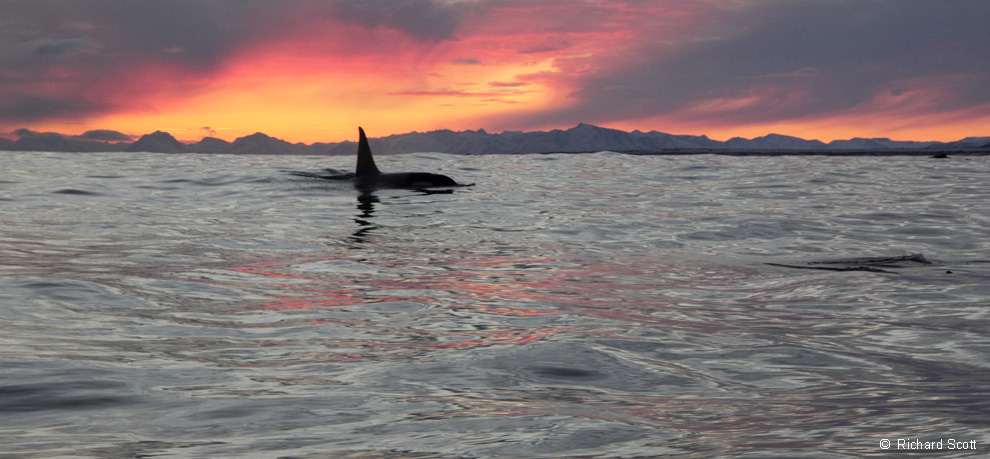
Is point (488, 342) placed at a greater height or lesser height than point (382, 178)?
lesser

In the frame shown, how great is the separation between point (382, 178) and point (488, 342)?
24292 mm

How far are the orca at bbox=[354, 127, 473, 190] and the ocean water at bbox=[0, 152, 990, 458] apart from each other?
12.4 m

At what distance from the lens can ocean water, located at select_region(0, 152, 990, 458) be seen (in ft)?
13.1

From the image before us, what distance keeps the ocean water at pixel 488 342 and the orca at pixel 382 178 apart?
12373 mm

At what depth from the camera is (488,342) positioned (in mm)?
6457

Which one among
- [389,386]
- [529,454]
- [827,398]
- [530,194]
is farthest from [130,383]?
Answer: [530,194]

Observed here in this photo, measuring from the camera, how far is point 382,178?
99.1 ft

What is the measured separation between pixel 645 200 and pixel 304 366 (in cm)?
2047

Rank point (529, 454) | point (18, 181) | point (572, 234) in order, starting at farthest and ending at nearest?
point (18, 181)
point (572, 234)
point (529, 454)

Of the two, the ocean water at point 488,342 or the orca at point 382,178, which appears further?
the orca at point 382,178

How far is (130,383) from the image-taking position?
195 inches

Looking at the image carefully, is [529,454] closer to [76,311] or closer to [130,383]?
[130,383]

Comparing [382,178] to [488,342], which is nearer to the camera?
[488,342]

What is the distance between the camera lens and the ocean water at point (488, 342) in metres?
3.98
